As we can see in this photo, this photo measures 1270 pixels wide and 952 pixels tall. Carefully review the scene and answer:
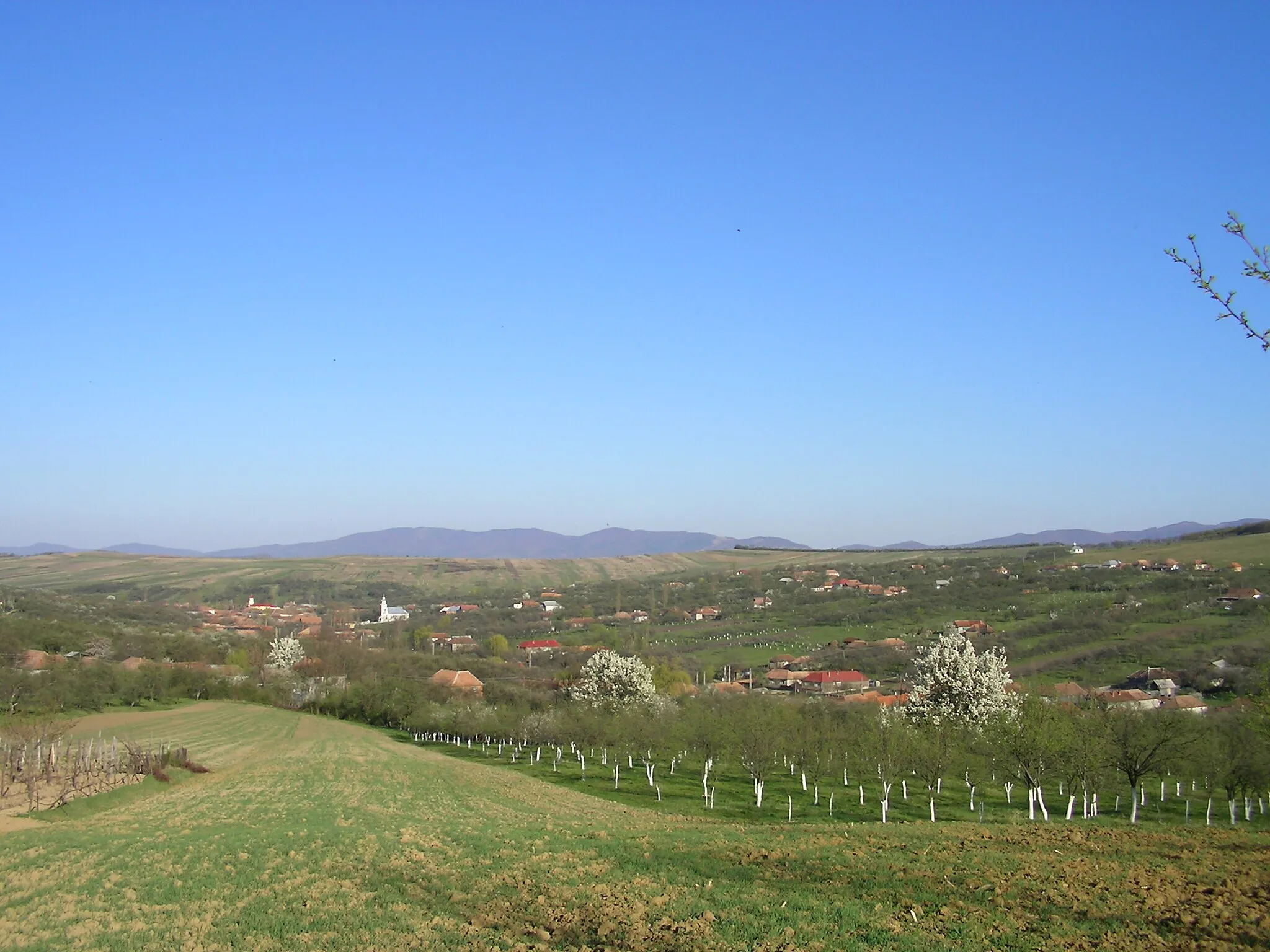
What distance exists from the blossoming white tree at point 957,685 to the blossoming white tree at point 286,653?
84.5 m

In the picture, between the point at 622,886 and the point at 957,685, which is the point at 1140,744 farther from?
the point at 622,886

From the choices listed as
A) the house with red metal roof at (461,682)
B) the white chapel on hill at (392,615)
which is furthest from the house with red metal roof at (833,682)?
the white chapel on hill at (392,615)

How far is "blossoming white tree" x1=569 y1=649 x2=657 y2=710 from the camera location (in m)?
78.6

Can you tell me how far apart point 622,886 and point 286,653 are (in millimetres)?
114042

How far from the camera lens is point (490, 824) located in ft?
95.3

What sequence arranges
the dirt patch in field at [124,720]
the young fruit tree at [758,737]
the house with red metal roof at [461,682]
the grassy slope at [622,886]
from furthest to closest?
the house with red metal roof at [461,682] → the dirt patch in field at [124,720] → the young fruit tree at [758,737] → the grassy slope at [622,886]

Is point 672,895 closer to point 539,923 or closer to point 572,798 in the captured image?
point 539,923

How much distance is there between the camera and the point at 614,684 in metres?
80.4

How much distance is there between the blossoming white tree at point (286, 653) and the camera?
116 meters

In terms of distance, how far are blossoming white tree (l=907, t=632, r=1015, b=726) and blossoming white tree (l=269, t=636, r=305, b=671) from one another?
Answer: 84508 mm

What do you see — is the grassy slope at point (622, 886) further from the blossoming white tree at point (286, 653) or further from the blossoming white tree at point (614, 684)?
the blossoming white tree at point (286, 653)

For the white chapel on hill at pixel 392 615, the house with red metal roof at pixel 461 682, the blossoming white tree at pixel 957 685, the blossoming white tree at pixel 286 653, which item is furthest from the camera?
the white chapel on hill at pixel 392 615

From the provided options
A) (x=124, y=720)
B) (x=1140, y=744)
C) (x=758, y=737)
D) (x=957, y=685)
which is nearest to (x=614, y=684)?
(x=758, y=737)

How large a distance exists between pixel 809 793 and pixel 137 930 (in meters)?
43.9
